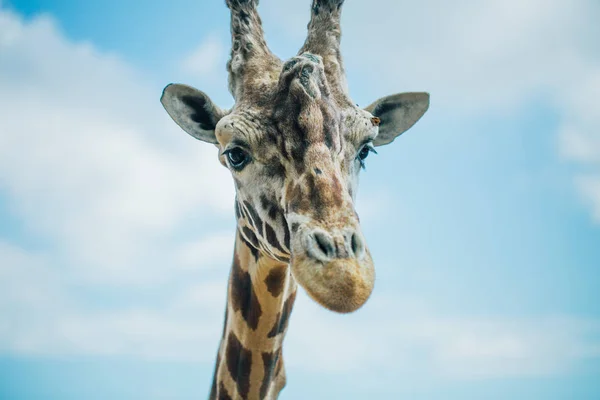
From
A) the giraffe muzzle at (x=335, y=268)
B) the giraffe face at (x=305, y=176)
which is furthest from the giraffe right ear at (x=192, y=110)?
the giraffe muzzle at (x=335, y=268)

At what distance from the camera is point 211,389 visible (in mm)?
6379

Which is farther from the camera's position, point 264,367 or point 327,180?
point 264,367

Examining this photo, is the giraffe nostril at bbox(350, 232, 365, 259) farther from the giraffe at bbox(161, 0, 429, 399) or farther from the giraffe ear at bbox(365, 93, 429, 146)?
the giraffe ear at bbox(365, 93, 429, 146)

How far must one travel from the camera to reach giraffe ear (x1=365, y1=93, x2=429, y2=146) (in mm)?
5781

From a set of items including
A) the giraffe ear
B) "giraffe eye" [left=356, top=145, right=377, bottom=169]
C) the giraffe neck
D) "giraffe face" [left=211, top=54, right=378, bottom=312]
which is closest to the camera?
"giraffe face" [left=211, top=54, right=378, bottom=312]

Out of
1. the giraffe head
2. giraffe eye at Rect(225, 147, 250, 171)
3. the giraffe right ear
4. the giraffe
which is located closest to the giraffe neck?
the giraffe

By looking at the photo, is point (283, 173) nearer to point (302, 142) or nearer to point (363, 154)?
point (302, 142)

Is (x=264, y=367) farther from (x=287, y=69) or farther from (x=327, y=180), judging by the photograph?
(x=287, y=69)

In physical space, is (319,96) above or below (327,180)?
above

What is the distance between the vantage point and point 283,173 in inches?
167

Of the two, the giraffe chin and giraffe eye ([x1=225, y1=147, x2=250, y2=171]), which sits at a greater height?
giraffe eye ([x1=225, y1=147, x2=250, y2=171])

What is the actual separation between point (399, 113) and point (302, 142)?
2.07 metres

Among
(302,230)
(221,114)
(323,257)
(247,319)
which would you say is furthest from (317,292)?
(221,114)

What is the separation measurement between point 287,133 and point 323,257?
1.23 m
